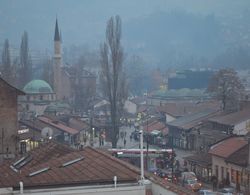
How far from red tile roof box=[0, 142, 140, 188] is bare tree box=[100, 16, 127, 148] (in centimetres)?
2988

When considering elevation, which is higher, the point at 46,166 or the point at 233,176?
the point at 46,166

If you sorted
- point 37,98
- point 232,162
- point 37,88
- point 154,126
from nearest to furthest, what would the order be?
point 232,162 < point 154,126 < point 37,98 < point 37,88

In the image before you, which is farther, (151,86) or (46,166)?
(151,86)

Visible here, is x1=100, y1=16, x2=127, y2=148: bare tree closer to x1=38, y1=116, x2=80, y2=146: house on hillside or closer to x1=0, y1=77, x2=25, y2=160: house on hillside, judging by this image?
x1=38, y1=116, x2=80, y2=146: house on hillside

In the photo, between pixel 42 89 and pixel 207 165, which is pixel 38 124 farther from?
pixel 42 89

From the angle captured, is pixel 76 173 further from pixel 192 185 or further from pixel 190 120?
pixel 190 120

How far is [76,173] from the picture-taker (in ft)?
42.8

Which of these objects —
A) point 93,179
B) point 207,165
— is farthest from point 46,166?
point 207,165

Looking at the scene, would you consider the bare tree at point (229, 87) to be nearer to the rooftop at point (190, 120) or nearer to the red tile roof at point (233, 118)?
the rooftop at point (190, 120)

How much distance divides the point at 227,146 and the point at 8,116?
11.5m

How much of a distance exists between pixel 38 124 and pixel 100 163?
34403mm

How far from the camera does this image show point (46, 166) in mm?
14102

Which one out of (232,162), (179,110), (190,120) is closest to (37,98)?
(179,110)

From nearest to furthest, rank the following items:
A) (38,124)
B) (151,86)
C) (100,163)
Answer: (100,163), (38,124), (151,86)
